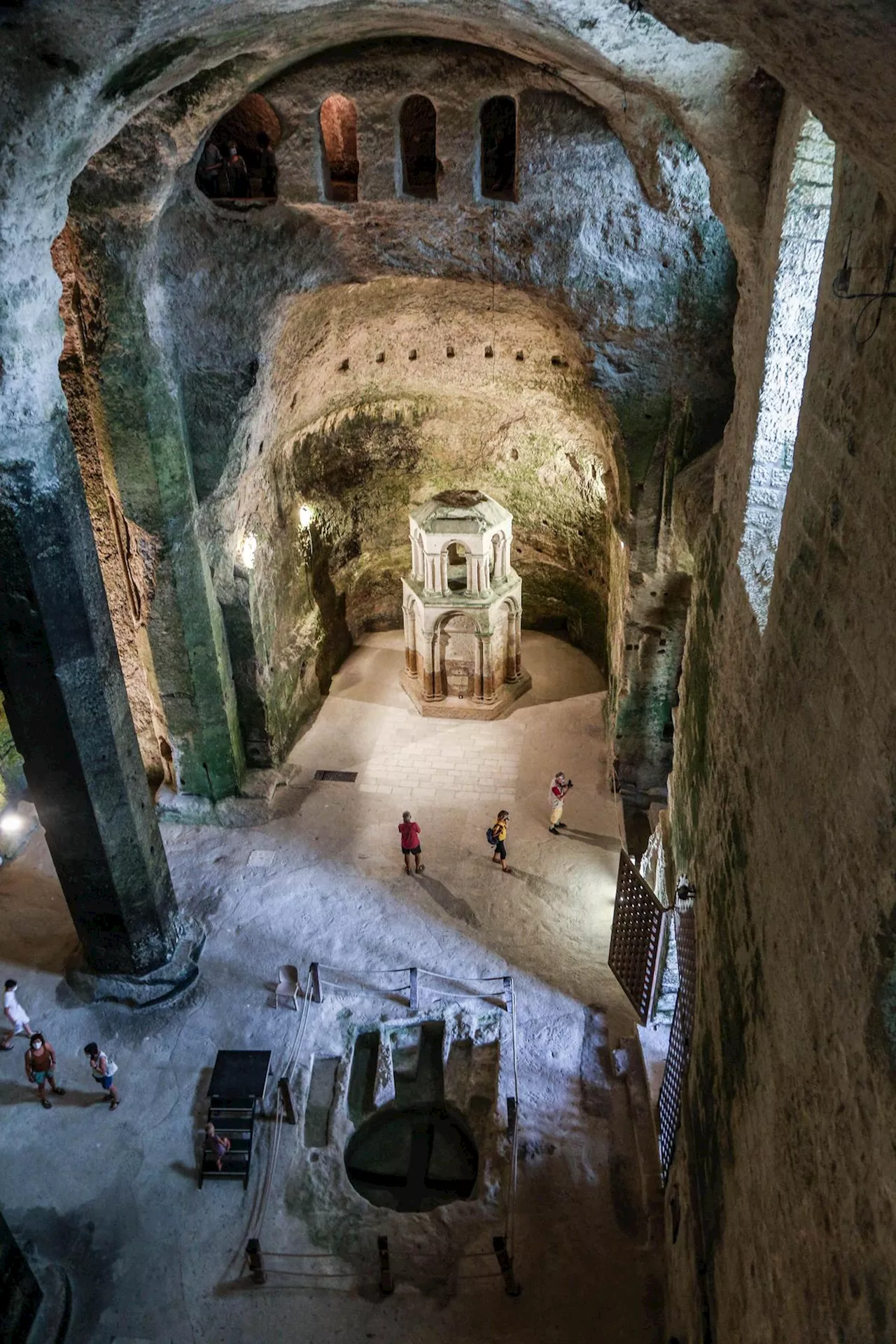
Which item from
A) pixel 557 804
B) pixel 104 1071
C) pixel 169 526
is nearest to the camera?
pixel 104 1071

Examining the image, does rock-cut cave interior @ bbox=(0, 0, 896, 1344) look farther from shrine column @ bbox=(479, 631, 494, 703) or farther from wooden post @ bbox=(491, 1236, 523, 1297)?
shrine column @ bbox=(479, 631, 494, 703)

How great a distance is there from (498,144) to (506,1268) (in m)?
13.1

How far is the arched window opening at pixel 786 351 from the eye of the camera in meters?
5.84

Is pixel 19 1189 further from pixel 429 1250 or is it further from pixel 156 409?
pixel 156 409

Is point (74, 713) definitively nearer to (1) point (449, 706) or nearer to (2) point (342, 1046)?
(2) point (342, 1046)

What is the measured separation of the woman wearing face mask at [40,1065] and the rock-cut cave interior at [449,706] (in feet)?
0.47

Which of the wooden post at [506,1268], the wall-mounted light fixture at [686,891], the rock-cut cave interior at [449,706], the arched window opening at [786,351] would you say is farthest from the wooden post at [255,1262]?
the arched window opening at [786,351]

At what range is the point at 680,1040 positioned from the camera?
729cm

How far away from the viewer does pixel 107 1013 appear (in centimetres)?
967

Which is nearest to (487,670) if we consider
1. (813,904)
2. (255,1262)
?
(255,1262)

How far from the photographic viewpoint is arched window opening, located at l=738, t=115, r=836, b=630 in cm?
584

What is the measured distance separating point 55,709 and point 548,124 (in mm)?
7276

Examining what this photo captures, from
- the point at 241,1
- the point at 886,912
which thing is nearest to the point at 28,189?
the point at 241,1

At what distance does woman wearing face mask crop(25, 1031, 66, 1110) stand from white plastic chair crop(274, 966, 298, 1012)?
219cm
